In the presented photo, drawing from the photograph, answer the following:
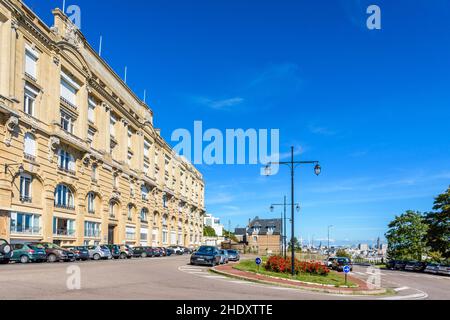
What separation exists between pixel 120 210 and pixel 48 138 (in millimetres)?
19969

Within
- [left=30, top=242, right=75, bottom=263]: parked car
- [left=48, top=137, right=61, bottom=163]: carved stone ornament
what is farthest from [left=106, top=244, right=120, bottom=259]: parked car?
[left=48, top=137, right=61, bottom=163]: carved stone ornament

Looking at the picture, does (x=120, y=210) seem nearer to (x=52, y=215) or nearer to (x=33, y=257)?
(x=52, y=215)

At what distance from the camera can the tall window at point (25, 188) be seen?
35.6m

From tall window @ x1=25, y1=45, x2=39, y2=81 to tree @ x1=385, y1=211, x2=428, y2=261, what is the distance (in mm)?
55554

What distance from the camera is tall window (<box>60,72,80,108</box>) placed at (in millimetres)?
43688

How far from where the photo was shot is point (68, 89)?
44969 millimetres

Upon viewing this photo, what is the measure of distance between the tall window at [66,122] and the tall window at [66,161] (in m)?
2.39

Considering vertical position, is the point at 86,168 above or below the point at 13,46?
below

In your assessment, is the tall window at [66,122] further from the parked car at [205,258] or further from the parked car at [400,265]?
the parked car at [400,265]

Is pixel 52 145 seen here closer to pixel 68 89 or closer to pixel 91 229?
pixel 68 89

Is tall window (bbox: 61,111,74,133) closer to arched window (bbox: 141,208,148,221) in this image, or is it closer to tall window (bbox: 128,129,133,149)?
tall window (bbox: 128,129,133,149)

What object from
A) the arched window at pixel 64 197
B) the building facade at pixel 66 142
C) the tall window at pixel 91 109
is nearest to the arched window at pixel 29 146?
the building facade at pixel 66 142

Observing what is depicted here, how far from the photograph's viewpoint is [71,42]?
45000 mm
